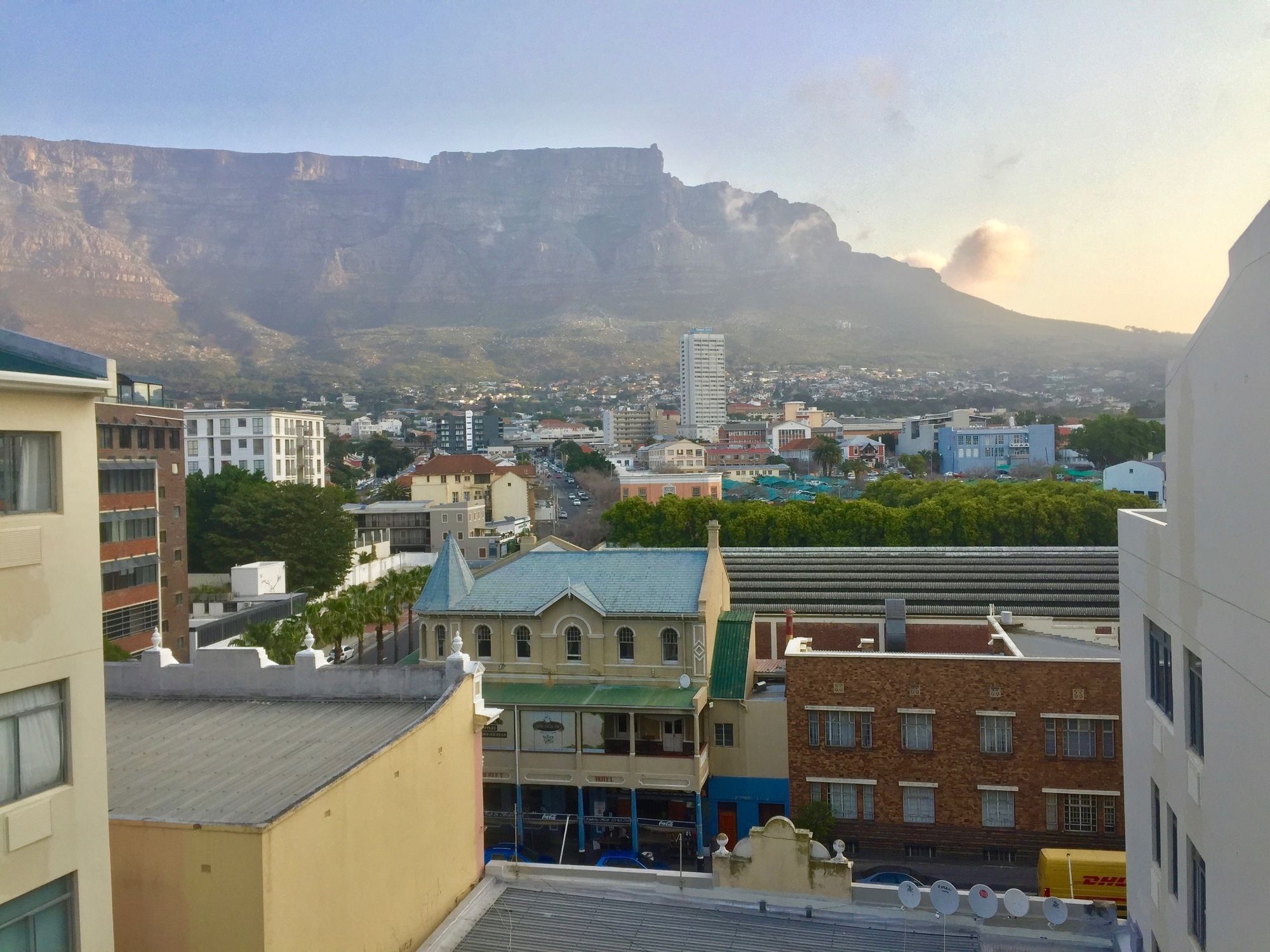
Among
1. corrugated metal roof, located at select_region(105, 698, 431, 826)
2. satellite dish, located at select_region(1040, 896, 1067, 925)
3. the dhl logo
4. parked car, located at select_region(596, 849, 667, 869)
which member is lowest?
parked car, located at select_region(596, 849, 667, 869)

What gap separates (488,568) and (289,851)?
25.3 m

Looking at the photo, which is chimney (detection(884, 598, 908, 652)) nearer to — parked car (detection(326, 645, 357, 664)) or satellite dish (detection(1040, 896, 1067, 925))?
satellite dish (detection(1040, 896, 1067, 925))

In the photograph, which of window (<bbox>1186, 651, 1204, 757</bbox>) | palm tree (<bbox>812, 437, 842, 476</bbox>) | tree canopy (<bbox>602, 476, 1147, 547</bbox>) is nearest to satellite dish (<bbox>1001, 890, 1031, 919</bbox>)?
window (<bbox>1186, 651, 1204, 757</bbox>)

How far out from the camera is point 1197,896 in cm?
1091

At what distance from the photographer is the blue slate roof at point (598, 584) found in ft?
103

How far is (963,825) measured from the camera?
28172mm

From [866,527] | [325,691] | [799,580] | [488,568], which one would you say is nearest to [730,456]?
[866,527]

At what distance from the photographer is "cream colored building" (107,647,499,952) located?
9.70m

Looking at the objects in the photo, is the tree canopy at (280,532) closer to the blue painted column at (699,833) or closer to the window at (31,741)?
the blue painted column at (699,833)

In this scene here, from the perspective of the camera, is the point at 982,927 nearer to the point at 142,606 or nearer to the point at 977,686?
the point at 977,686

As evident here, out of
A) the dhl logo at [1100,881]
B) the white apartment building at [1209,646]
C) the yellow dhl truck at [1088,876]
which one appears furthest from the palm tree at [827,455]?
the white apartment building at [1209,646]

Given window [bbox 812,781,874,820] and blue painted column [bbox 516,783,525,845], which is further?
blue painted column [bbox 516,783,525,845]

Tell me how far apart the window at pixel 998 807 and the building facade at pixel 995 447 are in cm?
12362

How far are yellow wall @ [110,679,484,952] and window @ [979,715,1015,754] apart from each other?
1808 centimetres
